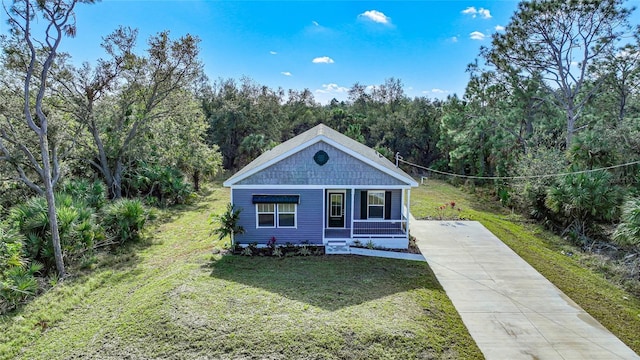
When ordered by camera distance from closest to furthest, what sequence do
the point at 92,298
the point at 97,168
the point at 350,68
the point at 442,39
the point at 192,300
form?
the point at 192,300 → the point at 92,298 → the point at 97,168 → the point at 442,39 → the point at 350,68

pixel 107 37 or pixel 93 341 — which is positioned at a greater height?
pixel 107 37

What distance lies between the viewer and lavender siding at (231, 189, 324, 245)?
1362cm

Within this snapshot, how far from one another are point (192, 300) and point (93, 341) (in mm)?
2267

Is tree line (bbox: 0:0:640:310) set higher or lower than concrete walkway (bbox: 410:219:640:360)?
higher

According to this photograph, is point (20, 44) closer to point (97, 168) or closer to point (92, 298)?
point (97, 168)

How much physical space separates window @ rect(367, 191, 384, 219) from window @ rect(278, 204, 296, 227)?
3.52 m

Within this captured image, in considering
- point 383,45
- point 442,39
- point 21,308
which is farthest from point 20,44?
point 442,39

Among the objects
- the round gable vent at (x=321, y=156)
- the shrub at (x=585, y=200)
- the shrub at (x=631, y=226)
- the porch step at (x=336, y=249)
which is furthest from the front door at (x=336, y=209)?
the shrub at (x=585, y=200)

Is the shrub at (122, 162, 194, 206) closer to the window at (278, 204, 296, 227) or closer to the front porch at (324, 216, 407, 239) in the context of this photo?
the window at (278, 204, 296, 227)

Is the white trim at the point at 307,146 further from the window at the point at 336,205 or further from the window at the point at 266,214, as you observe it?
the window at the point at 336,205

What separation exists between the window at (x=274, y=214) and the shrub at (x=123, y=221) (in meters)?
5.87

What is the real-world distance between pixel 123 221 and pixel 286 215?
23.7 ft

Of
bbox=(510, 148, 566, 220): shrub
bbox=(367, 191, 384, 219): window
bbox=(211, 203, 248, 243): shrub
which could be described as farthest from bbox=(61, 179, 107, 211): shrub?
bbox=(510, 148, 566, 220): shrub

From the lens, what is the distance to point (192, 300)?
9.16 meters
